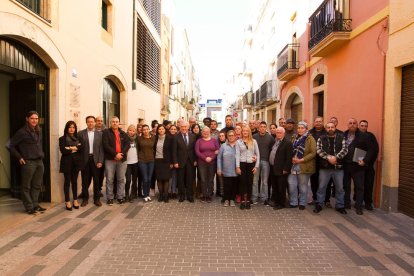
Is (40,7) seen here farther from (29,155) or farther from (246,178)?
(246,178)

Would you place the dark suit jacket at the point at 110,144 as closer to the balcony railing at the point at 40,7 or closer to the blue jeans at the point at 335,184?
the balcony railing at the point at 40,7

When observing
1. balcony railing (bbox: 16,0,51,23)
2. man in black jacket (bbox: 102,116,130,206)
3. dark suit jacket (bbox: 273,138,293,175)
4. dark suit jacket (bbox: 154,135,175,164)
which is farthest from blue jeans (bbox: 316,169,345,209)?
balcony railing (bbox: 16,0,51,23)

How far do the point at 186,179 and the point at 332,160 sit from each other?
3.27 meters

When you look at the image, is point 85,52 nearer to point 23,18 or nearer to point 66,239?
point 23,18

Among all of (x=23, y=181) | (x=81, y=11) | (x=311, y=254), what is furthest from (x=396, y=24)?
(x=23, y=181)

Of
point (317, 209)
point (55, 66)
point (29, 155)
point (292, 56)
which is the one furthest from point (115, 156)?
point (292, 56)

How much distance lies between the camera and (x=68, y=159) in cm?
702

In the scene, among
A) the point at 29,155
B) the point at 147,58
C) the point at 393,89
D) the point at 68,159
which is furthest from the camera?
the point at 147,58

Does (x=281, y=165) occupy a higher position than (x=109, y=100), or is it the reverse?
(x=109, y=100)

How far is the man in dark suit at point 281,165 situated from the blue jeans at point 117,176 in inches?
130

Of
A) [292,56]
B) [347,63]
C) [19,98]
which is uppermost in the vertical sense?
[292,56]

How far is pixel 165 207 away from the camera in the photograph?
754 cm

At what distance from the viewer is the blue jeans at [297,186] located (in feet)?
24.5

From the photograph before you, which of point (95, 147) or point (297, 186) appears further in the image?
point (297, 186)
